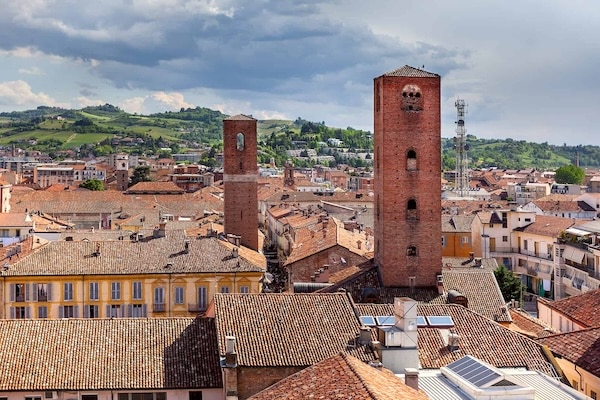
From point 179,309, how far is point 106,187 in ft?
437

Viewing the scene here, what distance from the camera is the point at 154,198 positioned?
419 ft

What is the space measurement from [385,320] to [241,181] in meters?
44.9

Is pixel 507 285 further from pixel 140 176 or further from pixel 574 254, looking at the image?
pixel 140 176

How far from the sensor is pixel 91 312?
51.1 metres

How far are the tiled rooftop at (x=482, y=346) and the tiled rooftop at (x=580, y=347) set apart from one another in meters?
0.61

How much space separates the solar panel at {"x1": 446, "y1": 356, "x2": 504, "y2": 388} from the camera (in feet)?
69.7

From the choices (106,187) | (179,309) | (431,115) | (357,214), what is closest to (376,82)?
(431,115)

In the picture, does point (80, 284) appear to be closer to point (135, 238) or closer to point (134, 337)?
point (135, 238)

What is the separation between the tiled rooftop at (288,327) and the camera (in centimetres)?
2803

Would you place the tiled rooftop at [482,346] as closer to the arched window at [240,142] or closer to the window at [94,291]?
the window at [94,291]

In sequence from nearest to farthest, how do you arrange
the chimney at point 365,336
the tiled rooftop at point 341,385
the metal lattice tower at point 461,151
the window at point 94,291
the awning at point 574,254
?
the tiled rooftop at point 341,385 < the chimney at point 365,336 < the window at point 94,291 < the awning at point 574,254 < the metal lattice tower at point 461,151

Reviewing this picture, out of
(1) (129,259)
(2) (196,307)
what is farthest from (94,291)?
(2) (196,307)

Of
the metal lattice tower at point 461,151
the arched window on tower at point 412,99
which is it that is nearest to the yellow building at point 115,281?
the arched window on tower at point 412,99

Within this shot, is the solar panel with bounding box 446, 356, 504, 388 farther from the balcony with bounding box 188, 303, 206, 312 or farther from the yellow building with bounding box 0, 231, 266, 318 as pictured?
the balcony with bounding box 188, 303, 206, 312
